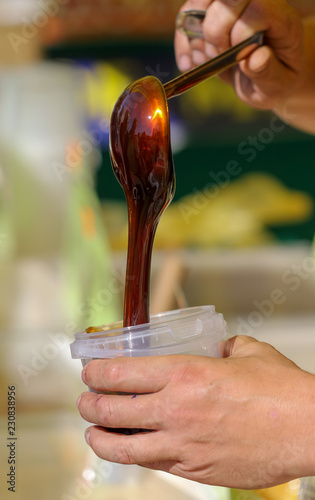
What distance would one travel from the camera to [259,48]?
76 cm

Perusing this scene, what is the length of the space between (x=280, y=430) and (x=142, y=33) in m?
1.84

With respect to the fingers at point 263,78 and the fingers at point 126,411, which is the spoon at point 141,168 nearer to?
the fingers at point 126,411

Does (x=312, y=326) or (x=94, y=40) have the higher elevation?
(x=94, y=40)

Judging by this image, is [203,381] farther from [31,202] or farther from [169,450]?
[31,202]

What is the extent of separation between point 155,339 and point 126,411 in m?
0.06

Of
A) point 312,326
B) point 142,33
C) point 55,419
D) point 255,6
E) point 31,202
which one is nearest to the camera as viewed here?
point 255,6

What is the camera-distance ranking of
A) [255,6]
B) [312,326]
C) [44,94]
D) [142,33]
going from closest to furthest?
[255,6], [312,326], [44,94], [142,33]

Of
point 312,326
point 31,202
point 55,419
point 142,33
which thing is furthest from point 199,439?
point 142,33

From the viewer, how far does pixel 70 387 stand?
125 cm

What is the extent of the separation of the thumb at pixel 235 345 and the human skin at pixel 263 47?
0.39 meters

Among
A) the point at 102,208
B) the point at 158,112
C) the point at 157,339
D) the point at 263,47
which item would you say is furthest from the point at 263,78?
the point at 102,208

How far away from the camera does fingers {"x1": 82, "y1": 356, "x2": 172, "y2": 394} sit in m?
0.44

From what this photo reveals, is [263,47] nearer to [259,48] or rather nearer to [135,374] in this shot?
[259,48]

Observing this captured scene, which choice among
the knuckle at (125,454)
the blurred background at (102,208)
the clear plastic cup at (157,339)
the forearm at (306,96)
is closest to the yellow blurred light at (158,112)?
the clear plastic cup at (157,339)
